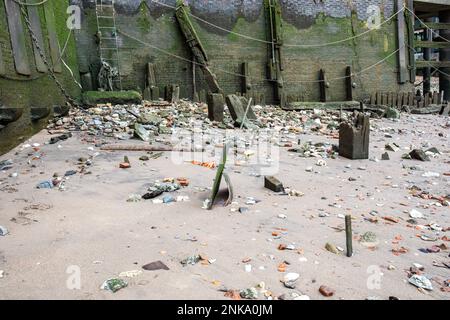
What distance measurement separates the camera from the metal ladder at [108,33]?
8.70 meters

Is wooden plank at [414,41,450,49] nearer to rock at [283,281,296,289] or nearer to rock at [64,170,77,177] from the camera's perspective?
rock at [64,170,77,177]

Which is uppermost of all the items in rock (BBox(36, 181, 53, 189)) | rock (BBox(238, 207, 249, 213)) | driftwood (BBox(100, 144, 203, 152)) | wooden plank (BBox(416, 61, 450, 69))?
wooden plank (BBox(416, 61, 450, 69))

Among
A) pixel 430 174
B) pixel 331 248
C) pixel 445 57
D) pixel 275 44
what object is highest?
pixel 275 44

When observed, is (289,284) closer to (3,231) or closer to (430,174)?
(3,231)

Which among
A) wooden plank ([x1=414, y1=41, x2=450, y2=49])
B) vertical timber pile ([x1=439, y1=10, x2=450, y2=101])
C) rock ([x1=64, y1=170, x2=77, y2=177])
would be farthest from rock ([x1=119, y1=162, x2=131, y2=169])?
vertical timber pile ([x1=439, y1=10, x2=450, y2=101])

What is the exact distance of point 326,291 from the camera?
1.75 meters

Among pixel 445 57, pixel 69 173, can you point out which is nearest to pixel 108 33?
pixel 69 173

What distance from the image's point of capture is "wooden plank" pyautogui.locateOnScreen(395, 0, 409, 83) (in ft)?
39.3

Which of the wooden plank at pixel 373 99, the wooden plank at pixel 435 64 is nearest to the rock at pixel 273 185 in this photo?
the wooden plank at pixel 373 99

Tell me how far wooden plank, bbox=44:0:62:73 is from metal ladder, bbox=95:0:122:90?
7.88 ft

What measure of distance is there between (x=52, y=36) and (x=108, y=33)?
9.30 feet

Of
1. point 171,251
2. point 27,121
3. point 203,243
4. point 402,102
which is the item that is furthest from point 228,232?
point 402,102

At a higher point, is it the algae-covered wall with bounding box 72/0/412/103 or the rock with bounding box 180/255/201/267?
the algae-covered wall with bounding box 72/0/412/103
